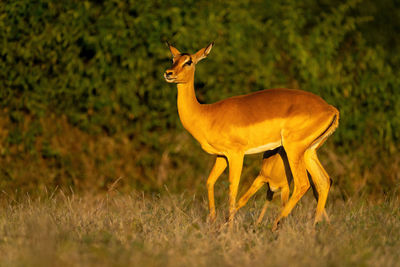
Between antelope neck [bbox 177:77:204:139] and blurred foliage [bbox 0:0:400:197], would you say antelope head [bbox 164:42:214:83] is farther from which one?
blurred foliage [bbox 0:0:400:197]

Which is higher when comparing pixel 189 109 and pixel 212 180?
pixel 189 109

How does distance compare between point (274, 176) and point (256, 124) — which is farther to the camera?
point (274, 176)

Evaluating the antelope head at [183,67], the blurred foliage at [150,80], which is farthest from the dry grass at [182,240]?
the blurred foliage at [150,80]

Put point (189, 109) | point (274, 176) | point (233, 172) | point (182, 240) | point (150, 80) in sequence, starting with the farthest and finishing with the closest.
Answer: point (150, 80), point (274, 176), point (189, 109), point (233, 172), point (182, 240)

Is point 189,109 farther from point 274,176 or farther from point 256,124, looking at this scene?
point 274,176

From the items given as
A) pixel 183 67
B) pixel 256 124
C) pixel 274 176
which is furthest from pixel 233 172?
pixel 183 67

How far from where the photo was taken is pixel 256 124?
5.91 metres

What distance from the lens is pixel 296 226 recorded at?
5.66 meters

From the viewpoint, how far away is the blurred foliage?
8.15 meters

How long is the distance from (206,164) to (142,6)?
2.21 m

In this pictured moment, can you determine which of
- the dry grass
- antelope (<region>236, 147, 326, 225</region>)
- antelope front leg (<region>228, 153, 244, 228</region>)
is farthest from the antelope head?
the dry grass

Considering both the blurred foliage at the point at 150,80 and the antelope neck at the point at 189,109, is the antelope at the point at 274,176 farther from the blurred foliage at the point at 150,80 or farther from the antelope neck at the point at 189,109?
the blurred foliage at the point at 150,80

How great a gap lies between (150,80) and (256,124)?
8.60 feet

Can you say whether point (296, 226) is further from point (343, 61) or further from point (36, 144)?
point (36, 144)
